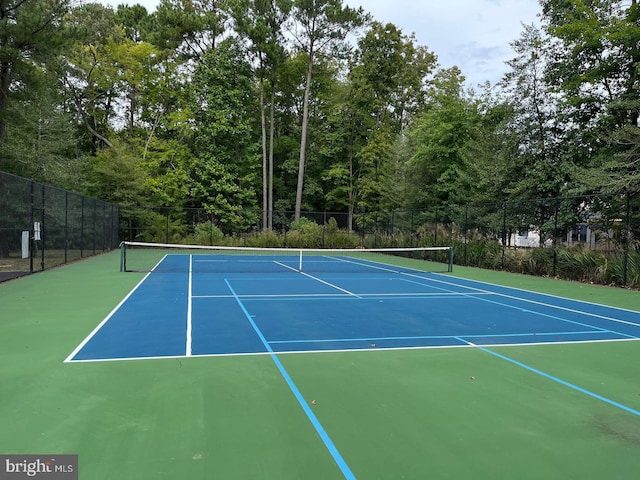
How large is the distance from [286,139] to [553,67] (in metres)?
24.1

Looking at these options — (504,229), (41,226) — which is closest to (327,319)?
(41,226)

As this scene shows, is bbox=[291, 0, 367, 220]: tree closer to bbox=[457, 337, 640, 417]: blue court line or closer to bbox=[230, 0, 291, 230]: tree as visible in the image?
bbox=[230, 0, 291, 230]: tree

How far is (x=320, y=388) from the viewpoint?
443cm

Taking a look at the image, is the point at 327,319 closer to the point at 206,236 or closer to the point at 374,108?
the point at 206,236

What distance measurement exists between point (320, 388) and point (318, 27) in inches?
1361

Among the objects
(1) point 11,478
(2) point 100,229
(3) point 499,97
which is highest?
(3) point 499,97

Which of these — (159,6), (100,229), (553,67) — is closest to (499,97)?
(553,67)

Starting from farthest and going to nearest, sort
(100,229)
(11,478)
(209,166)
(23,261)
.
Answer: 1. (209,166)
2. (100,229)
3. (23,261)
4. (11,478)

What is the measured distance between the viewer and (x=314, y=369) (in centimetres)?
502

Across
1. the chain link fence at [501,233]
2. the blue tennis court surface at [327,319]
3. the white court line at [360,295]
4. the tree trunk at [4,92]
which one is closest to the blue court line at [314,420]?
the blue tennis court surface at [327,319]

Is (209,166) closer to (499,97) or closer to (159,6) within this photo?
(159,6)

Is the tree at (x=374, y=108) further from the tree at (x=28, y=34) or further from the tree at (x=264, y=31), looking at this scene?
the tree at (x=28, y=34)

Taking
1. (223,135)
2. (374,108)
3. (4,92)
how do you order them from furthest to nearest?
1. (374,108)
2. (223,135)
3. (4,92)

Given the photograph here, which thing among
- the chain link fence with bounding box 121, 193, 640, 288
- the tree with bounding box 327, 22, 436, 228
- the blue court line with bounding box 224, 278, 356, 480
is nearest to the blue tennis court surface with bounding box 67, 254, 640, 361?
the blue court line with bounding box 224, 278, 356, 480
